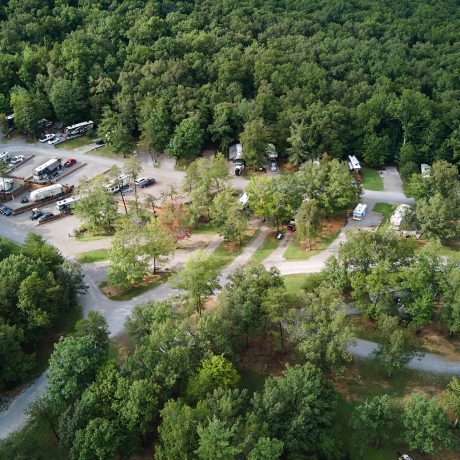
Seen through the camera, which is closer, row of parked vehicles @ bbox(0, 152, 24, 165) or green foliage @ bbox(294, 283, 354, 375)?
green foliage @ bbox(294, 283, 354, 375)

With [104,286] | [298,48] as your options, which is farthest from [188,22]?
Answer: [104,286]

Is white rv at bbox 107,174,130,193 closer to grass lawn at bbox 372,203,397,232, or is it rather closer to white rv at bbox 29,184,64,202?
white rv at bbox 29,184,64,202

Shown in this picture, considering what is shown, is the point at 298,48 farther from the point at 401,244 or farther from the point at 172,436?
the point at 172,436

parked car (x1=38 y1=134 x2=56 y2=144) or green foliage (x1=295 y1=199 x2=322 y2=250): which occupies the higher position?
parked car (x1=38 y1=134 x2=56 y2=144)

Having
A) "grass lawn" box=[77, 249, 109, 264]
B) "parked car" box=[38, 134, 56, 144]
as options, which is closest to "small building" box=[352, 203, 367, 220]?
"grass lawn" box=[77, 249, 109, 264]

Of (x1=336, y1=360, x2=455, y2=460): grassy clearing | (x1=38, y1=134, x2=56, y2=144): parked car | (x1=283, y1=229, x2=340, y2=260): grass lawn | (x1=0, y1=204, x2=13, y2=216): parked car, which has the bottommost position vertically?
(x1=336, y1=360, x2=455, y2=460): grassy clearing

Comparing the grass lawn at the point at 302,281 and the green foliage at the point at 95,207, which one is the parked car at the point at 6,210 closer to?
the green foliage at the point at 95,207

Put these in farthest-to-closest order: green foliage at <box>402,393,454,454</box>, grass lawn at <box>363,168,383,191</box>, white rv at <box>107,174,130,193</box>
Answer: grass lawn at <box>363,168,383,191</box>
white rv at <box>107,174,130,193</box>
green foliage at <box>402,393,454,454</box>
